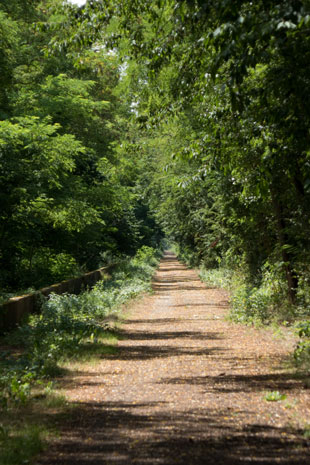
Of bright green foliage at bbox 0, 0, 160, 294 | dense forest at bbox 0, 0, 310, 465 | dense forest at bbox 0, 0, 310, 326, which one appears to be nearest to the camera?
dense forest at bbox 0, 0, 310, 465

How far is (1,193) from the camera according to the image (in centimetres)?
1323

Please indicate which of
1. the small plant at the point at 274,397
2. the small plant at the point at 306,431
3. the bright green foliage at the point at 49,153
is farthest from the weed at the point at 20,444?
the bright green foliage at the point at 49,153

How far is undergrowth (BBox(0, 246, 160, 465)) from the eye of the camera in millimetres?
5551

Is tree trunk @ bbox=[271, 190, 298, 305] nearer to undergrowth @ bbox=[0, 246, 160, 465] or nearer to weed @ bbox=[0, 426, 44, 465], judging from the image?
undergrowth @ bbox=[0, 246, 160, 465]

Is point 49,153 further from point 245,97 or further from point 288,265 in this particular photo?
point 245,97

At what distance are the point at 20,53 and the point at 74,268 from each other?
9.41 m

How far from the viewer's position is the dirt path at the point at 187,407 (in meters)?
4.88

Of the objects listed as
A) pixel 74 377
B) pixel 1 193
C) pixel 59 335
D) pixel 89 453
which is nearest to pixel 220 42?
pixel 89 453

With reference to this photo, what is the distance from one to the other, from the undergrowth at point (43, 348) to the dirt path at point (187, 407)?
0.42 meters

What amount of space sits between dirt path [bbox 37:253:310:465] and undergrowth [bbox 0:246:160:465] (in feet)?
1.38

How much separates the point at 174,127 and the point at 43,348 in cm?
1321

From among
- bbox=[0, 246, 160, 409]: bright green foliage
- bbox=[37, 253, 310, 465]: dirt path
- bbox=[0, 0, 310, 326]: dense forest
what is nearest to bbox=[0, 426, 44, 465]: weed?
bbox=[37, 253, 310, 465]: dirt path

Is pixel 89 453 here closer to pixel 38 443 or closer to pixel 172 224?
pixel 38 443

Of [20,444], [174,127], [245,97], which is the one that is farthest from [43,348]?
[174,127]
